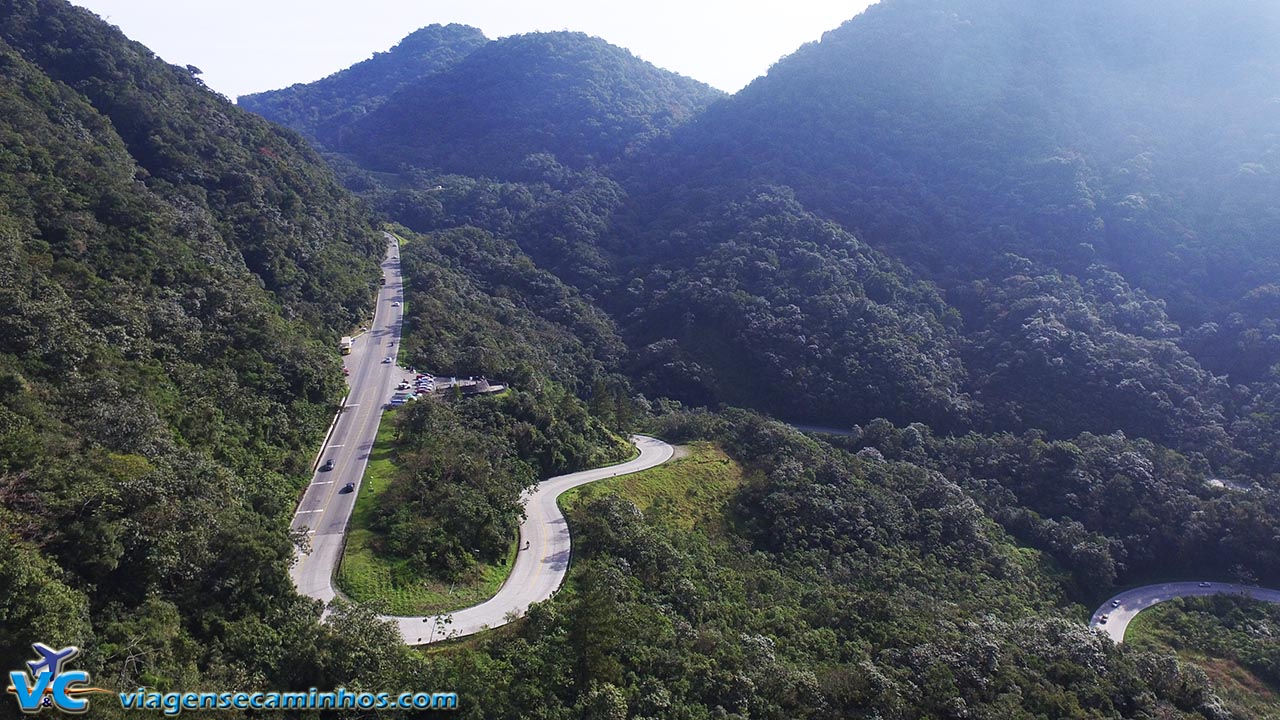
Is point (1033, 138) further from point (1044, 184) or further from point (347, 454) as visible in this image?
point (347, 454)

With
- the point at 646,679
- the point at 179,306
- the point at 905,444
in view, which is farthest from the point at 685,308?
the point at 646,679

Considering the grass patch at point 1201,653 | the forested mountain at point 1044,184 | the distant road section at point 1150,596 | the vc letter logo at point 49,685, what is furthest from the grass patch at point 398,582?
the forested mountain at point 1044,184

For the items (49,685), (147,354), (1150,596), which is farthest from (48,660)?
(1150,596)

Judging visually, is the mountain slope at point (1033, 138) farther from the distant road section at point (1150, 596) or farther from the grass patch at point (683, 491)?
the grass patch at point (683, 491)

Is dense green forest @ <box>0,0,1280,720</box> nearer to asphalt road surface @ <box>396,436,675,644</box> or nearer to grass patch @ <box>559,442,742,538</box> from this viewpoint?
grass patch @ <box>559,442,742,538</box>

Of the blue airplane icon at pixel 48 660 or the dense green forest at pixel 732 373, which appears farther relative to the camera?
the dense green forest at pixel 732 373

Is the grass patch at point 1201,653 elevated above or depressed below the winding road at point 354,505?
below

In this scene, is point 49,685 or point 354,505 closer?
point 49,685

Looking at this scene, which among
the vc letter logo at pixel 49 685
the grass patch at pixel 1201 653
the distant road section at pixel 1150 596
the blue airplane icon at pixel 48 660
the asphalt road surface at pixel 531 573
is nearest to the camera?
the vc letter logo at pixel 49 685
